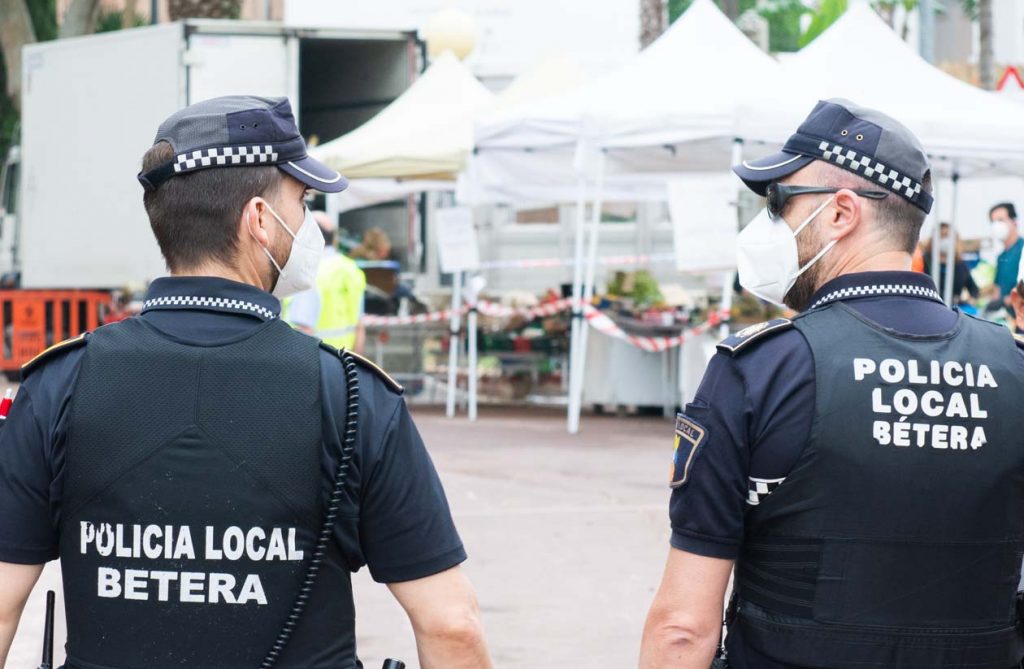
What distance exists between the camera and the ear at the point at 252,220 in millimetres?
2680

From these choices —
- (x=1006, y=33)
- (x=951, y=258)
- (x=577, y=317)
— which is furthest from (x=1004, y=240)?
(x=1006, y=33)

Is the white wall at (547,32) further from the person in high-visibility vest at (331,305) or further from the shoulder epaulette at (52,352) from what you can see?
the shoulder epaulette at (52,352)

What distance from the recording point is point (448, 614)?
2.66 metres

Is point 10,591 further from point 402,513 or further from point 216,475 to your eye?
point 402,513

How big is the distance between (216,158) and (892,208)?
119cm

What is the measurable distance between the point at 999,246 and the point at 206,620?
14.8m

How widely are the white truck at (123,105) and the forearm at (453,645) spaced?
1484cm

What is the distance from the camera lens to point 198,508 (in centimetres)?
257

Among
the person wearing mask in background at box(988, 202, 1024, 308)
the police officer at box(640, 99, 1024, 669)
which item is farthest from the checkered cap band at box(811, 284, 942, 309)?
the person wearing mask in background at box(988, 202, 1024, 308)

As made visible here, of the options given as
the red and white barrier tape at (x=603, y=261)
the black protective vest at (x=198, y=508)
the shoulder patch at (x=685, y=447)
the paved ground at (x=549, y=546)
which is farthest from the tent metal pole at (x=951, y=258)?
the black protective vest at (x=198, y=508)

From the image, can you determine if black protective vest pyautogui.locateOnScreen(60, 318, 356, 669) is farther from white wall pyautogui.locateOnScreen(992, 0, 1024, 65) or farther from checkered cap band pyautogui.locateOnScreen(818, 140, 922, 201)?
white wall pyautogui.locateOnScreen(992, 0, 1024, 65)

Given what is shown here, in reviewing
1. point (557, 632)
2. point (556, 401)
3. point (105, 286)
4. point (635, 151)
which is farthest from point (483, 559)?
point (105, 286)

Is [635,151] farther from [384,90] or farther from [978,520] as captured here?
[978,520]

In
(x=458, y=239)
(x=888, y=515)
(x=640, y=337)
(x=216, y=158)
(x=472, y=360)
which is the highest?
(x=216, y=158)
